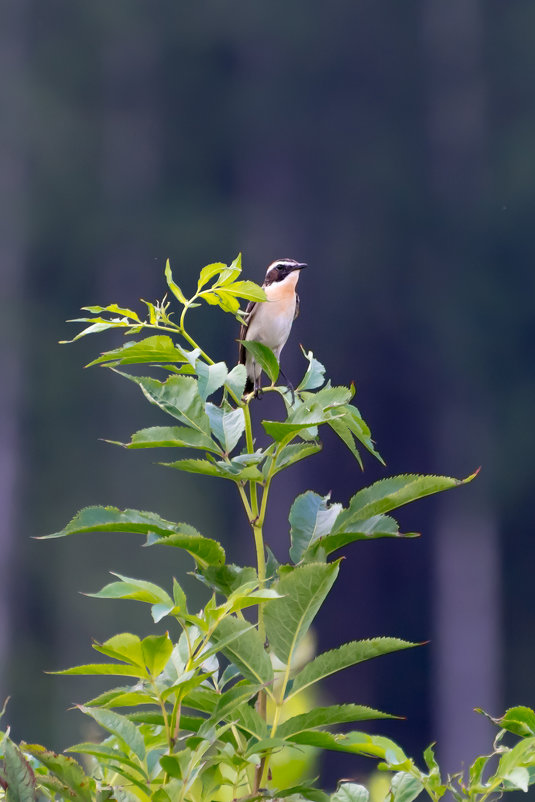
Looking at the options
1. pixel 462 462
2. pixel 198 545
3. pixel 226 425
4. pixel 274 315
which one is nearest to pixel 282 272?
pixel 274 315

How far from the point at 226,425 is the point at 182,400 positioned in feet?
0.11

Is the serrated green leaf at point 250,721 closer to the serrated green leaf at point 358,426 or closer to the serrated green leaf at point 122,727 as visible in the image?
the serrated green leaf at point 122,727

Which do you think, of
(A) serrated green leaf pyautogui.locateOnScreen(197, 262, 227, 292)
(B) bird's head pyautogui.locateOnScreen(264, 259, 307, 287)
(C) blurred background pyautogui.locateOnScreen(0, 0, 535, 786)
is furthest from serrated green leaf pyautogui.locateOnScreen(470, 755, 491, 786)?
(C) blurred background pyautogui.locateOnScreen(0, 0, 535, 786)

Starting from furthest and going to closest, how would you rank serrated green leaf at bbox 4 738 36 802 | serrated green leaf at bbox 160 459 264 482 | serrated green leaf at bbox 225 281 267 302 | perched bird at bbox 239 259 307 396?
perched bird at bbox 239 259 307 396 → serrated green leaf at bbox 225 281 267 302 → serrated green leaf at bbox 160 459 264 482 → serrated green leaf at bbox 4 738 36 802

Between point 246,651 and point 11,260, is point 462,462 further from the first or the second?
point 246,651

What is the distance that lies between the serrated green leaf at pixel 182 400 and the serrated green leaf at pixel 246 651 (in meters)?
0.13

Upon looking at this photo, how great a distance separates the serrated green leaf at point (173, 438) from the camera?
0.56 meters

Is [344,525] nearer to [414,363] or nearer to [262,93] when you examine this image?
[414,363]

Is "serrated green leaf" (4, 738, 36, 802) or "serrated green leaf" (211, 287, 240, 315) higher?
"serrated green leaf" (211, 287, 240, 315)

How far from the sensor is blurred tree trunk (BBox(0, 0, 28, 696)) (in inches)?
326

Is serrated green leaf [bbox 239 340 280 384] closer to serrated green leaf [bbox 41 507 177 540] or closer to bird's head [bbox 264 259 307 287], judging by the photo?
serrated green leaf [bbox 41 507 177 540]

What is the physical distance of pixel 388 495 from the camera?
21.8 inches

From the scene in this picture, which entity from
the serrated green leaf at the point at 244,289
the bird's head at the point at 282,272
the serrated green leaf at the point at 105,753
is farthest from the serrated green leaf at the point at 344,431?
the bird's head at the point at 282,272

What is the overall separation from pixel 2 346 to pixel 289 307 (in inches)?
285
